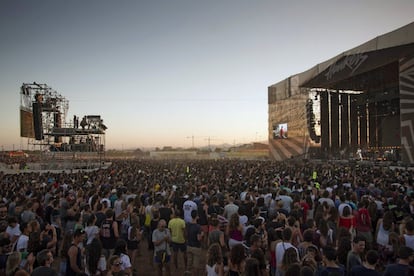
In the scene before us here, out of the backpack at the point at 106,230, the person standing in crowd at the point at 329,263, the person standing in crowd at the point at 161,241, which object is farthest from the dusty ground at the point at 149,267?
the person standing in crowd at the point at 329,263

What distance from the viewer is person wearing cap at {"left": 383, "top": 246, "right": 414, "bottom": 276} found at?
376cm

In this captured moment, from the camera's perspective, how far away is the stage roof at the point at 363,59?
87.6 ft

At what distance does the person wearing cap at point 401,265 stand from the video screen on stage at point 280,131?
45838 mm

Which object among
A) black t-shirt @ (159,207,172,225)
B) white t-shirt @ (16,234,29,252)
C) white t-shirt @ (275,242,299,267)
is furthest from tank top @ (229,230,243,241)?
white t-shirt @ (16,234,29,252)

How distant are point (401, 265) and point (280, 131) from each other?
4735 cm

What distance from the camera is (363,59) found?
31141mm

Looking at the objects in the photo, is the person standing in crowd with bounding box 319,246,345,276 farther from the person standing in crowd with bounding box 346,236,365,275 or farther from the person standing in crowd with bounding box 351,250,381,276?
the person standing in crowd with bounding box 346,236,365,275

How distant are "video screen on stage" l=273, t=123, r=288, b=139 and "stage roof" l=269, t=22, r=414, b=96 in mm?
8373

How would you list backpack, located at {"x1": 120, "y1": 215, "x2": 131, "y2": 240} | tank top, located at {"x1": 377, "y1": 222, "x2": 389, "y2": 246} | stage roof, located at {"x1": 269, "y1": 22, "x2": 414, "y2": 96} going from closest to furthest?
tank top, located at {"x1": 377, "y1": 222, "x2": 389, "y2": 246} < backpack, located at {"x1": 120, "y1": 215, "x2": 131, "y2": 240} < stage roof, located at {"x1": 269, "y1": 22, "x2": 414, "y2": 96}

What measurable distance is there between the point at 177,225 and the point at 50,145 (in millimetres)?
32801

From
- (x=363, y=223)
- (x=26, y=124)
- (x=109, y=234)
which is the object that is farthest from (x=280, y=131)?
(x=109, y=234)

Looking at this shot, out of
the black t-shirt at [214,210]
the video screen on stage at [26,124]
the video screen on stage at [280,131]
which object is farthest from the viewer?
the video screen on stage at [280,131]

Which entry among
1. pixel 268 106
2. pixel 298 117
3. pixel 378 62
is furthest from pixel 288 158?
pixel 378 62

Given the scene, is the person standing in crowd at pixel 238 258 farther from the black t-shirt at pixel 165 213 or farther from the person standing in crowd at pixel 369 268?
the black t-shirt at pixel 165 213
